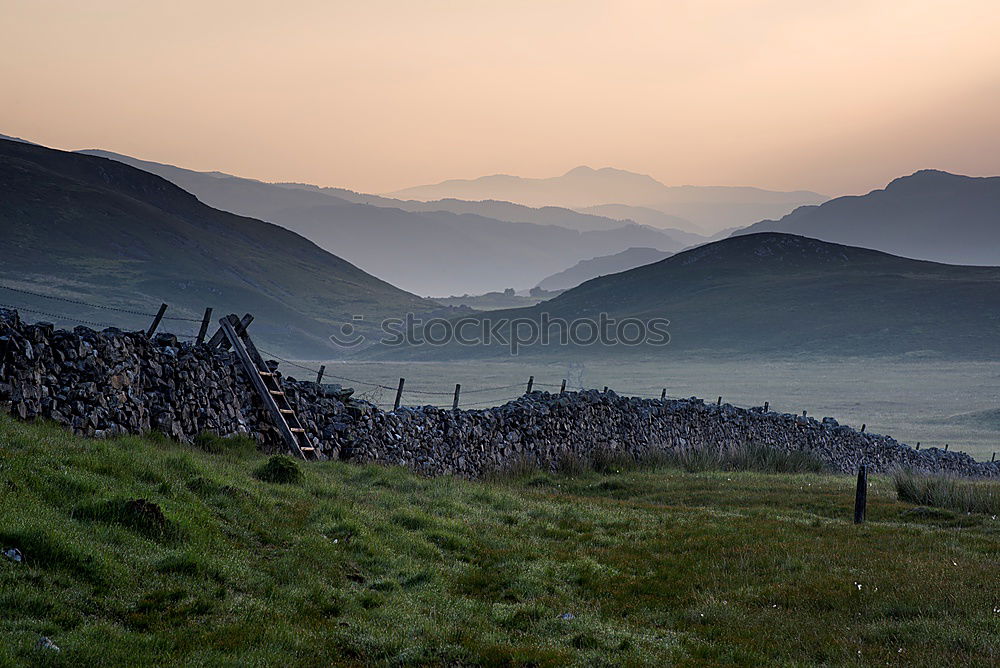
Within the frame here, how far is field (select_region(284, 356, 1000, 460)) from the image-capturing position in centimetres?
6706

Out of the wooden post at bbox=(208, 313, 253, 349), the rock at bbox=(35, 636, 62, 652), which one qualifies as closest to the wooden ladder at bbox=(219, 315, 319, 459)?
the wooden post at bbox=(208, 313, 253, 349)

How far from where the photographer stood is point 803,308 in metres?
147

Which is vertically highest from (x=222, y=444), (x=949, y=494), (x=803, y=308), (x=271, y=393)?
(x=803, y=308)

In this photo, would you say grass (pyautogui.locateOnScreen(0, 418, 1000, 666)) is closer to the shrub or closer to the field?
the shrub

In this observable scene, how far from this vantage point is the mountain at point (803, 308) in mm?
125938

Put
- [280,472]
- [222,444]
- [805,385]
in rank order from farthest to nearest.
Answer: [805,385], [222,444], [280,472]

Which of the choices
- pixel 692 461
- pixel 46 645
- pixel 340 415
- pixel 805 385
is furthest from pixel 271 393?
pixel 805 385

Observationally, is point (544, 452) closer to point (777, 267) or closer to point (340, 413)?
point (340, 413)

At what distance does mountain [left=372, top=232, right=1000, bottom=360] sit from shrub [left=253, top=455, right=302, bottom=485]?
381 feet

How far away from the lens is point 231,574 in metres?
9.16

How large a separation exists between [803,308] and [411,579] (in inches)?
5754

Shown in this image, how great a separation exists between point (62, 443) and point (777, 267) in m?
190

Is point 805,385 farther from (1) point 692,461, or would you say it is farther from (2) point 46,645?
(2) point 46,645

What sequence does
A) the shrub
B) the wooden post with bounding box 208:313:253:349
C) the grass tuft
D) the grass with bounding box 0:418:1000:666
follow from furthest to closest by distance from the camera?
1. the wooden post with bounding box 208:313:253:349
2. the grass tuft
3. the shrub
4. the grass with bounding box 0:418:1000:666
